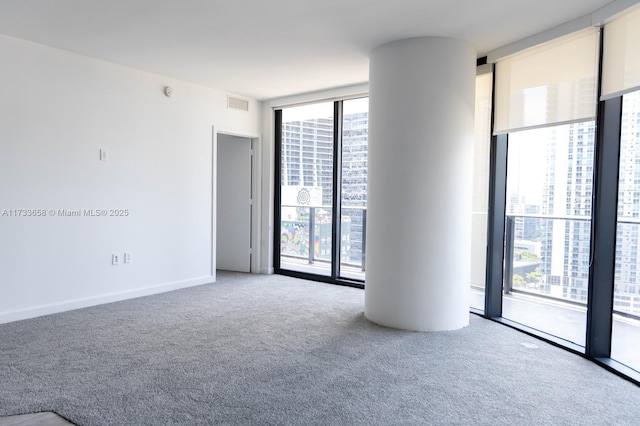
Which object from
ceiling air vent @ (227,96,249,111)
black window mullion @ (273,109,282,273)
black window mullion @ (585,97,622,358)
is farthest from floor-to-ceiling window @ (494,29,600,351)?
ceiling air vent @ (227,96,249,111)

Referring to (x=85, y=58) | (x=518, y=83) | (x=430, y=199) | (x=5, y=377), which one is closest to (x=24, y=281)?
(x=5, y=377)

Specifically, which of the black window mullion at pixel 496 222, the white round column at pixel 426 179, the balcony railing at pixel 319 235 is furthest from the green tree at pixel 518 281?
the balcony railing at pixel 319 235

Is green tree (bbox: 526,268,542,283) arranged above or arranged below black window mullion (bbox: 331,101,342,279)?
below

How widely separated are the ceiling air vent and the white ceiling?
1272 mm

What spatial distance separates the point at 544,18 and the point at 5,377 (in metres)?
4.70

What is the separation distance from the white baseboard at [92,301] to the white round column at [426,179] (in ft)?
9.49

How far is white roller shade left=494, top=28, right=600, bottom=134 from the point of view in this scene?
3.37 metres

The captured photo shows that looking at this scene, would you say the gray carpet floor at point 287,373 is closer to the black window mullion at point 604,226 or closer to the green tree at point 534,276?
the black window mullion at point 604,226

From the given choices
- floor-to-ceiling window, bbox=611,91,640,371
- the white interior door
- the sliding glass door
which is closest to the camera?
floor-to-ceiling window, bbox=611,91,640,371

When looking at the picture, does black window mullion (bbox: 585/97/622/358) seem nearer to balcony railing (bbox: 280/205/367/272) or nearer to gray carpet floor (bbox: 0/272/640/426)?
gray carpet floor (bbox: 0/272/640/426)

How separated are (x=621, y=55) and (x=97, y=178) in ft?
16.2

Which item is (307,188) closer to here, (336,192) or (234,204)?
(336,192)

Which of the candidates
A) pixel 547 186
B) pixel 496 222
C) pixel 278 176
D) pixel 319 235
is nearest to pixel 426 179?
pixel 496 222

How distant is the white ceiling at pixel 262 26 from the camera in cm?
323
